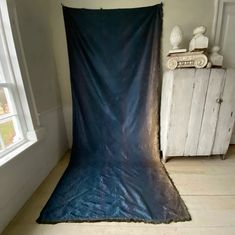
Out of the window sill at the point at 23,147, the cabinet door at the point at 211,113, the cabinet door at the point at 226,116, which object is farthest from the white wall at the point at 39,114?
the cabinet door at the point at 226,116

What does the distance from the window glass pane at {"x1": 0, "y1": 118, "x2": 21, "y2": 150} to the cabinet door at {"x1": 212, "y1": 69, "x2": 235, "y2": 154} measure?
2.16m

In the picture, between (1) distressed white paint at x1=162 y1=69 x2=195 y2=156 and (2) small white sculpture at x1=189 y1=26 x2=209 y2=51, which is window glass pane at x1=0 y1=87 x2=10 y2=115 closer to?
(1) distressed white paint at x1=162 y1=69 x2=195 y2=156

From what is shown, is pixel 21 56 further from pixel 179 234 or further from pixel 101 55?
pixel 179 234

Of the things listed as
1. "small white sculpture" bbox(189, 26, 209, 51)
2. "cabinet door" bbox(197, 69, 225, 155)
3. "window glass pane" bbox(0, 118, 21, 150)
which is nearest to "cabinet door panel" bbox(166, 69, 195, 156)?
"cabinet door" bbox(197, 69, 225, 155)

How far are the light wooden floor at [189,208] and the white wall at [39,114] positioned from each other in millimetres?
112

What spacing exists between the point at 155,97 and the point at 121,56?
676mm

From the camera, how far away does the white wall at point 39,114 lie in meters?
1.29

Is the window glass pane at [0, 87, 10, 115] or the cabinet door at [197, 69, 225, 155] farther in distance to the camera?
the cabinet door at [197, 69, 225, 155]

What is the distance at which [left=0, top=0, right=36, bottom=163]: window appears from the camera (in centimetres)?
136

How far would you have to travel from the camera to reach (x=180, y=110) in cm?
182

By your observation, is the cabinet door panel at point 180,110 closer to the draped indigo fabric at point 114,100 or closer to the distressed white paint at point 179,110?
the distressed white paint at point 179,110

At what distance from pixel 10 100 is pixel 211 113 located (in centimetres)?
207

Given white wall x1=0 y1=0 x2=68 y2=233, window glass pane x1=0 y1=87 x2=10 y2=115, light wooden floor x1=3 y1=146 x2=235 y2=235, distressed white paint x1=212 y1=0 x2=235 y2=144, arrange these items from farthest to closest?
1. distressed white paint x1=212 y1=0 x2=235 y2=144
2. window glass pane x1=0 y1=87 x2=10 y2=115
3. white wall x1=0 y1=0 x2=68 y2=233
4. light wooden floor x1=3 y1=146 x2=235 y2=235

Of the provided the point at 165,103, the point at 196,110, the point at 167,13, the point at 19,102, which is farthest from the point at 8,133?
the point at 167,13
